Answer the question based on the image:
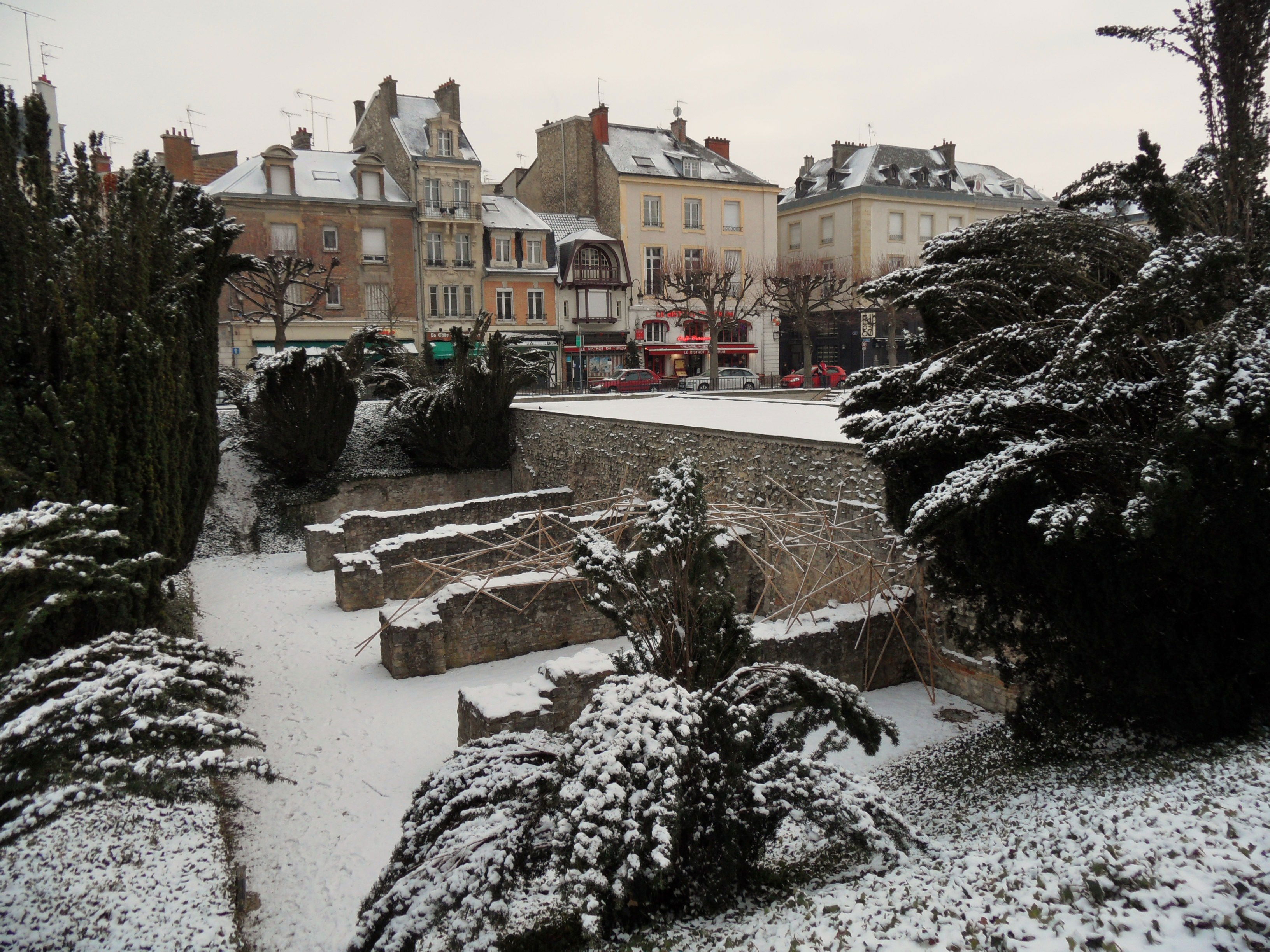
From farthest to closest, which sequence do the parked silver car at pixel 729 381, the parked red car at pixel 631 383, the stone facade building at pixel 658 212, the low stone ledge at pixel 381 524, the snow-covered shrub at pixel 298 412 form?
the stone facade building at pixel 658 212 → the parked silver car at pixel 729 381 → the parked red car at pixel 631 383 → the snow-covered shrub at pixel 298 412 → the low stone ledge at pixel 381 524

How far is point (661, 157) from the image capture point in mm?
36562

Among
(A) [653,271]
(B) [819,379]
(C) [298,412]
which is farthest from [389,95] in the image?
(C) [298,412]

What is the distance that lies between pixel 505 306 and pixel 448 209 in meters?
4.15

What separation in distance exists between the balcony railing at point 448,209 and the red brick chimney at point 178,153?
8129 millimetres

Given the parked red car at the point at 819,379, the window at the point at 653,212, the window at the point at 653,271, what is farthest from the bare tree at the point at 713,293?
the parked red car at the point at 819,379

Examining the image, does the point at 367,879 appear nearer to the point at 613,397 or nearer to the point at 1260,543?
the point at 1260,543

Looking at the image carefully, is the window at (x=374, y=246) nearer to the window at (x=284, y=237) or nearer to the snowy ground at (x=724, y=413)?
the window at (x=284, y=237)

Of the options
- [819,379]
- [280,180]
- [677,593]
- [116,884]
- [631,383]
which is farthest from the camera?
[819,379]

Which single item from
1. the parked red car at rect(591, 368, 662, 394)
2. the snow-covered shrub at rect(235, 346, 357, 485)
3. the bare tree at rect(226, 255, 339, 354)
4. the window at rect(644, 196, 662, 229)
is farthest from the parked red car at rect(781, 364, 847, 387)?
the snow-covered shrub at rect(235, 346, 357, 485)

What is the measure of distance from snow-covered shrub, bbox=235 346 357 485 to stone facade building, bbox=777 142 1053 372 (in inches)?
929

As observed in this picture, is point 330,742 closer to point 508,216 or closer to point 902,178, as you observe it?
point 508,216

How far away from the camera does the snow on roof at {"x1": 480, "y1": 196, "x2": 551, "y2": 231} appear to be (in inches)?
1309

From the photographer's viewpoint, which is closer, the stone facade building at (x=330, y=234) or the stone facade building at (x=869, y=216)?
the stone facade building at (x=330, y=234)

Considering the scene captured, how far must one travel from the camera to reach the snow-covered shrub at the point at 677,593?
4211mm
